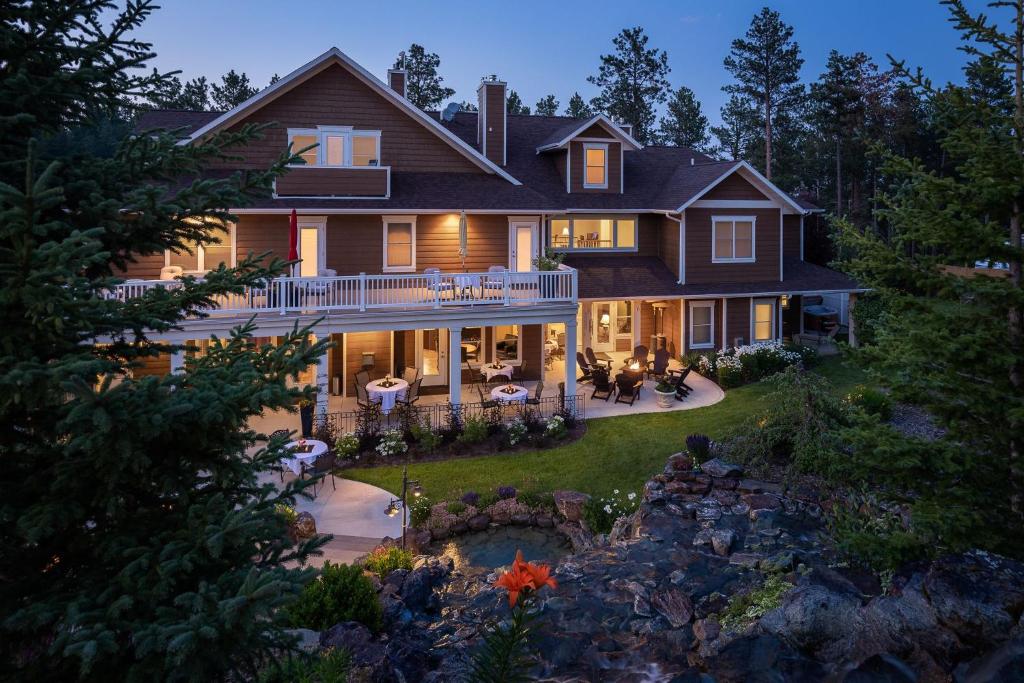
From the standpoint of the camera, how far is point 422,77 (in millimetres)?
50688

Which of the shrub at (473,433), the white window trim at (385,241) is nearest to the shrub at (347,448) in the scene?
the shrub at (473,433)

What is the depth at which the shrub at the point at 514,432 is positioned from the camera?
17000 mm

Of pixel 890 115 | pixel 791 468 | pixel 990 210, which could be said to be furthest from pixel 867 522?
pixel 890 115

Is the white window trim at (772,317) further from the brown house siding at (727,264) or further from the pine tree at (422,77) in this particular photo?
the pine tree at (422,77)

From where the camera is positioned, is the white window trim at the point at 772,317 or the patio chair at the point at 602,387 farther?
the white window trim at the point at 772,317

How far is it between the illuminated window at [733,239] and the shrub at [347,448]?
15537 millimetres

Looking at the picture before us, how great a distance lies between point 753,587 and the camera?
9.15 m

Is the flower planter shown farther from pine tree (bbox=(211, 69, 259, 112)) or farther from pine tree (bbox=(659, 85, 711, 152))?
pine tree (bbox=(211, 69, 259, 112))

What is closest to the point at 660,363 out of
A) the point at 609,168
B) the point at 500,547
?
the point at 609,168

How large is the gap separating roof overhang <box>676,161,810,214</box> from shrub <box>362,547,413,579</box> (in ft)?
57.7

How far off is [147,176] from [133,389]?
2457 millimetres

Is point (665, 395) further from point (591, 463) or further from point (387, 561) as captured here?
point (387, 561)

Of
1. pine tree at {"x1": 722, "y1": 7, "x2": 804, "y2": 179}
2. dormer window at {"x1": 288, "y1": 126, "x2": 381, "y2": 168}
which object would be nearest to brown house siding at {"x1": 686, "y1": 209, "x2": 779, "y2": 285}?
dormer window at {"x1": 288, "y1": 126, "x2": 381, "y2": 168}

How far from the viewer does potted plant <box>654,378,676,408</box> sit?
19859 mm
